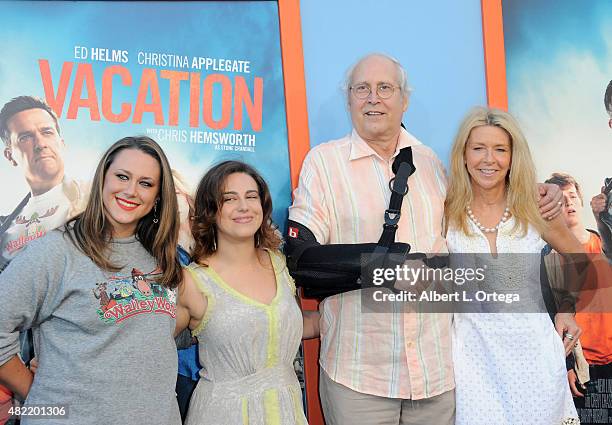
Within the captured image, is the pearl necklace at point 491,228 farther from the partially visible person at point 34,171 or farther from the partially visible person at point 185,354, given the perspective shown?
the partially visible person at point 34,171

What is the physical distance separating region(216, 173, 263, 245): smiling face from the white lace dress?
1.02m

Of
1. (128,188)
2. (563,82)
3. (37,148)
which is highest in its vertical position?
(563,82)

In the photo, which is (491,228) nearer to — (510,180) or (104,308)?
(510,180)

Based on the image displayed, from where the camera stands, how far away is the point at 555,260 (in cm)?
286

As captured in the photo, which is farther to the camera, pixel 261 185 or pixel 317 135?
pixel 317 135

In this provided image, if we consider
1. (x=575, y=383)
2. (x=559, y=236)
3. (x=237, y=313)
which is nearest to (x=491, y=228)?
(x=559, y=236)

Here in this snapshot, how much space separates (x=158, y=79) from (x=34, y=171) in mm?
733

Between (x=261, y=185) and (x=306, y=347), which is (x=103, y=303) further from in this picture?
(x=306, y=347)

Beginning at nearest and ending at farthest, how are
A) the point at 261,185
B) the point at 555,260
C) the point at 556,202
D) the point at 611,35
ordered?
1. the point at 261,185
2. the point at 556,202
3. the point at 555,260
4. the point at 611,35

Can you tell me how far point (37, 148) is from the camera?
2732mm

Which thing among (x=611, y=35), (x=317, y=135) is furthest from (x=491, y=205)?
(x=611, y=35)

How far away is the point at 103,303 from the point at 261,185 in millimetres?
812

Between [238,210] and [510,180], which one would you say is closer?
[238,210]

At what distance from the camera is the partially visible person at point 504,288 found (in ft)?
8.04
